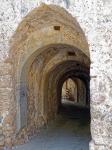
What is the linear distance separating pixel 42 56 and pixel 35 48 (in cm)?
116

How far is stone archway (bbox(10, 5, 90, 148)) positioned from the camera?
7141 millimetres

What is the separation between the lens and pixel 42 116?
33.3 ft

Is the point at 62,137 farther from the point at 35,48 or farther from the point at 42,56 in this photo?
the point at 35,48

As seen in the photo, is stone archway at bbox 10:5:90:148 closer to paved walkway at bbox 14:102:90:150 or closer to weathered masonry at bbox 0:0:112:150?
weathered masonry at bbox 0:0:112:150

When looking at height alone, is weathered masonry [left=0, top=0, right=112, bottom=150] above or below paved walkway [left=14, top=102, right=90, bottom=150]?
above

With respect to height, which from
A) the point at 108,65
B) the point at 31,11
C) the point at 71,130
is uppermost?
the point at 31,11

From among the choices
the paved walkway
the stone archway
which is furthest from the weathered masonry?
the paved walkway

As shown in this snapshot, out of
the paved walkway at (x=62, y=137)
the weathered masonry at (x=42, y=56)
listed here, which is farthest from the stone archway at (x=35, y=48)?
the paved walkway at (x=62, y=137)

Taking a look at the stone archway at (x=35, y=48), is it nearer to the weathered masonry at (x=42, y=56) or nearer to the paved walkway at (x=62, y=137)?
the weathered masonry at (x=42, y=56)

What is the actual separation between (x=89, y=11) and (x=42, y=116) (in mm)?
4540

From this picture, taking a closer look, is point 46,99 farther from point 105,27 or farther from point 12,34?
point 105,27

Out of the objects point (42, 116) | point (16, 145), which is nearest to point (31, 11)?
point (16, 145)

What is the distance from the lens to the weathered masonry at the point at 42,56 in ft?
20.5

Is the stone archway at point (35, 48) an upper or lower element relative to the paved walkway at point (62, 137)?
upper
